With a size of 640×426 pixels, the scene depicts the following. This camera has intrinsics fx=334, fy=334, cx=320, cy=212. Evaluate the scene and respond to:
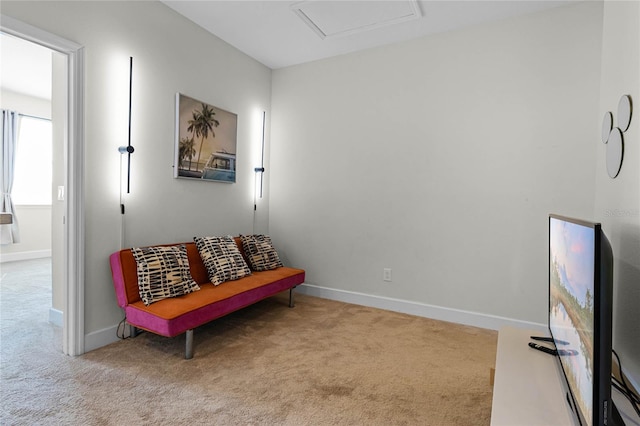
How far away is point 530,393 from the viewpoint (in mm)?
1153

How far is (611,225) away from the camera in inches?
59.7

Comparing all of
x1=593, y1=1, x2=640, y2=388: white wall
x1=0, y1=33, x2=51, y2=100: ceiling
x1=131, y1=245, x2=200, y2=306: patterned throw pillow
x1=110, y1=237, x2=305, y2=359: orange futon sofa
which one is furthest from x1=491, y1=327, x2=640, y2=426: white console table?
x1=0, y1=33, x2=51, y2=100: ceiling

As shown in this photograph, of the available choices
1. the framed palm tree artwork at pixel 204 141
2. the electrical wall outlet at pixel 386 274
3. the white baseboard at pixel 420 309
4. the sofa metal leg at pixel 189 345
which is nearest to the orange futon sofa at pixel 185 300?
the sofa metal leg at pixel 189 345

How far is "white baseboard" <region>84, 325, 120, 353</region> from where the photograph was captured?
2385 millimetres

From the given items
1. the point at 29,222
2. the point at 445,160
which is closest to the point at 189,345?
the point at 445,160

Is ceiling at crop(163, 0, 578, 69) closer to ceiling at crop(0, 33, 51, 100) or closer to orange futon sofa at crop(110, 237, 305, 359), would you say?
ceiling at crop(0, 33, 51, 100)

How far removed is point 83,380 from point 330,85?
3397 mm

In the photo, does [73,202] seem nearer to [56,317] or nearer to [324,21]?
[56,317]

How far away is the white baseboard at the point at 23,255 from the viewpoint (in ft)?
18.0

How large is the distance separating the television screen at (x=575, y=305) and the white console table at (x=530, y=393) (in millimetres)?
70

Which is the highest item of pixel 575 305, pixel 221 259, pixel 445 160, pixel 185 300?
pixel 445 160

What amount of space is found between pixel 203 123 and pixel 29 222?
4.83 metres

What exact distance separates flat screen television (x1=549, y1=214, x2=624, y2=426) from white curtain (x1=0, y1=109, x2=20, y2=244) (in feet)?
23.9

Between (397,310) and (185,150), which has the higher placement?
(185,150)
